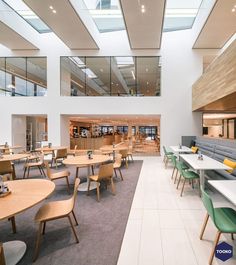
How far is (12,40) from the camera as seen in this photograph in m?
8.08

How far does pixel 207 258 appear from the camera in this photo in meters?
2.07

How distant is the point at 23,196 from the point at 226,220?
2494 millimetres

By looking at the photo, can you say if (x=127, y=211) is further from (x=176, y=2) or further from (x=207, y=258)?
(x=176, y=2)

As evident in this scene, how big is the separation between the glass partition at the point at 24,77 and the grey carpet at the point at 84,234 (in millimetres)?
7483

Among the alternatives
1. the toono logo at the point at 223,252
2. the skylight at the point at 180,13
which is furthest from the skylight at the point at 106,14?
the toono logo at the point at 223,252

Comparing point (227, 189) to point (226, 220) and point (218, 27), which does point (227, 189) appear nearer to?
point (226, 220)

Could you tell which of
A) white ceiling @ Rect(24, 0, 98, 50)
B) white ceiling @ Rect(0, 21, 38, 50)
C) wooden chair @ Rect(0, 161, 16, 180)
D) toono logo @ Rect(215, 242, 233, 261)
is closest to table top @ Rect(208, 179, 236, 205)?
toono logo @ Rect(215, 242, 233, 261)

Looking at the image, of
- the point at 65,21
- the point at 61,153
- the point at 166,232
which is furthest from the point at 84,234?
the point at 65,21

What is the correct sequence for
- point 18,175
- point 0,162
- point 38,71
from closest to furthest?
point 0,162 → point 18,175 → point 38,71

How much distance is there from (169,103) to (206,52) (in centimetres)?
310

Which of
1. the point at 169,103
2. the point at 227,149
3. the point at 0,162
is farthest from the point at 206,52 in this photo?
the point at 0,162

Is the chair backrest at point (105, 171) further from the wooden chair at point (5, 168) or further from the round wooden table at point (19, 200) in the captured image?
the wooden chair at point (5, 168)

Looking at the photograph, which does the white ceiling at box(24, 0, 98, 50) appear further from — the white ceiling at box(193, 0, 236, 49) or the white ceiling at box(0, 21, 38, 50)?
the white ceiling at box(193, 0, 236, 49)

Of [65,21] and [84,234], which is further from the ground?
[65,21]
